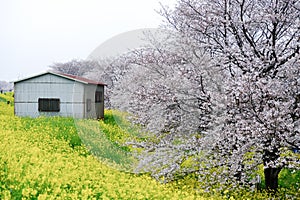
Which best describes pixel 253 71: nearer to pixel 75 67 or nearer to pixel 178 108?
pixel 178 108

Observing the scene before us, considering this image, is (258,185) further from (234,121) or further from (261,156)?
(234,121)

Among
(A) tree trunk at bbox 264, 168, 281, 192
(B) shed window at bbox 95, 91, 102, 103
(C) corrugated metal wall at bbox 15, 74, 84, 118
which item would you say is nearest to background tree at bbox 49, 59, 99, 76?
(B) shed window at bbox 95, 91, 102, 103

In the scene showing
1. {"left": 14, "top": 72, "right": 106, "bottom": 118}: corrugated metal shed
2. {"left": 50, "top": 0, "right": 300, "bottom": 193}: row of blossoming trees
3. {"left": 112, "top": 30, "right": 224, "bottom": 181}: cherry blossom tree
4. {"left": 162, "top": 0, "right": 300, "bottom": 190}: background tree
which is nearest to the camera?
{"left": 162, "top": 0, "right": 300, "bottom": 190}: background tree

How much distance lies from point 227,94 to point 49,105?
14.9m

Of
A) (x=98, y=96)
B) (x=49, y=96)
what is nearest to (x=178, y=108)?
(x=49, y=96)

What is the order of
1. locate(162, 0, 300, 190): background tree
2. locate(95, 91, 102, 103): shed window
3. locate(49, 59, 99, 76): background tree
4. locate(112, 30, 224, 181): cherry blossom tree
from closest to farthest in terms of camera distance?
1. locate(162, 0, 300, 190): background tree
2. locate(112, 30, 224, 181): cherry blossom tree
3. locate(95, 91, 102, 103): shed window
4. locate(49, 59, 99, 76): background tree

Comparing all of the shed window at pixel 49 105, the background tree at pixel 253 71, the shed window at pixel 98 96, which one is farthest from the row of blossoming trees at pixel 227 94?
the shed window at pixel 98 96

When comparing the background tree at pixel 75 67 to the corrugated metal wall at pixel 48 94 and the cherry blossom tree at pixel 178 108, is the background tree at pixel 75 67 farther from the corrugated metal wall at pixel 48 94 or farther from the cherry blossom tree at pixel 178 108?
the cherry blossom tree at pixel 178 108

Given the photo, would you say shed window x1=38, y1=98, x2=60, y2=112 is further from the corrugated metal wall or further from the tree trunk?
the tree trunk

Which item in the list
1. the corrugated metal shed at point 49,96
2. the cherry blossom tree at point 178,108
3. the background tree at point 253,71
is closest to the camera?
the background tree at point 253,71

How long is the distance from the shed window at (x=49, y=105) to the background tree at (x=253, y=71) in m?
11.7

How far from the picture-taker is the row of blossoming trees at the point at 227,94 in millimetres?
7691

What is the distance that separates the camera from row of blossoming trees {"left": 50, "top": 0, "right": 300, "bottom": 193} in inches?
303

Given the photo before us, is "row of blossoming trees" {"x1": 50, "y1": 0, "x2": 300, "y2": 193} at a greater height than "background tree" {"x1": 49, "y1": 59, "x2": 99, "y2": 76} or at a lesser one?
lesser
